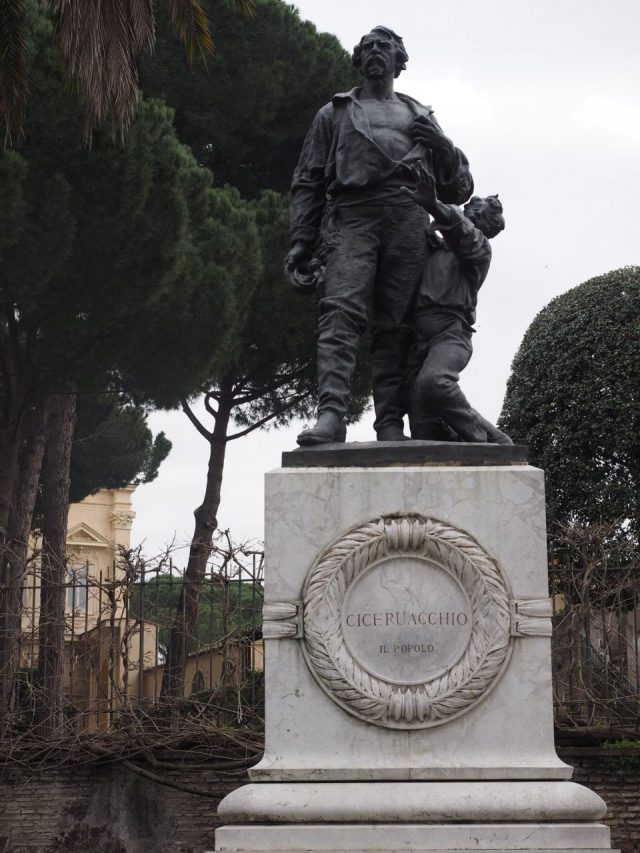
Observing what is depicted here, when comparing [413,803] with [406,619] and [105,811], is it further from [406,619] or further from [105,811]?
[105,811]

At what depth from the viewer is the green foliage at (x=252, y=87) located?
672 inches

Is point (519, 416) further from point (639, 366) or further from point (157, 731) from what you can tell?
point (157, 731)

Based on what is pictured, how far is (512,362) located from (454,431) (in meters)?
12.1

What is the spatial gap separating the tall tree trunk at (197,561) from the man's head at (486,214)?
15.5 feet

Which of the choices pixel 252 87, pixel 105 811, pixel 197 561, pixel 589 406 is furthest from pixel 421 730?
pixel 252 87

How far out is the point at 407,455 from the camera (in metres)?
5.87

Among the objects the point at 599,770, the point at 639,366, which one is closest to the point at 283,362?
the point at 639,366

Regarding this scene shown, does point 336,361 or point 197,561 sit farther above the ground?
point 336,361

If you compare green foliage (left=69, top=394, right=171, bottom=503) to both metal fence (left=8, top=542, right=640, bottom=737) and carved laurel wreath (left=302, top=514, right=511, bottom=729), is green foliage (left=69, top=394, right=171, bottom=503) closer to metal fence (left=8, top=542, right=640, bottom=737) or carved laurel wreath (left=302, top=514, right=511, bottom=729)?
metal fence (left=8, top=542, right=640, bottom=737)

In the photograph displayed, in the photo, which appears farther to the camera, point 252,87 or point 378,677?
point 252,87

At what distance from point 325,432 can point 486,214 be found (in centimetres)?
145

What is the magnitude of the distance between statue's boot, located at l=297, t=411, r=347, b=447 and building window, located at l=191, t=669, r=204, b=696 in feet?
18.1

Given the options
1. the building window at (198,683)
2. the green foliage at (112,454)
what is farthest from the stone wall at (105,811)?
the green foliage at (112,454)

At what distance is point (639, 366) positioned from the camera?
54.5 feet
